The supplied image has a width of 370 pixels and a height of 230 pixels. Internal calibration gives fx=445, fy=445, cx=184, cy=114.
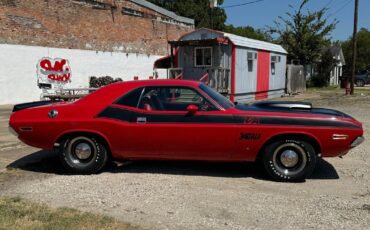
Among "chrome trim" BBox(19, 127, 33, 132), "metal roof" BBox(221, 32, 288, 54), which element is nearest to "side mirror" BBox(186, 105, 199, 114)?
"chrome trim" BBox(19, 127, 33, 132)

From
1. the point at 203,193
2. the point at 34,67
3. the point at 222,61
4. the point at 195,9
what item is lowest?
the point at 203,193

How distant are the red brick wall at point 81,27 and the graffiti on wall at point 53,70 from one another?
33.1 inches

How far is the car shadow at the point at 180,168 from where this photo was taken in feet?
22.6

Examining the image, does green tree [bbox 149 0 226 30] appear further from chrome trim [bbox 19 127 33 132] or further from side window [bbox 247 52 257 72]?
chrome trim [bbox 19 127 33 132]

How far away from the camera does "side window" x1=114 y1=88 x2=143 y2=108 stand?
6707mm

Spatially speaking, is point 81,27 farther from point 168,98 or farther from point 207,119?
point 207,119

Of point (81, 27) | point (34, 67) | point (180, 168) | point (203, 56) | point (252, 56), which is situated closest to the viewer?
point (180, 168)

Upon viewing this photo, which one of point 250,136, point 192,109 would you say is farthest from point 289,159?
point 192,109

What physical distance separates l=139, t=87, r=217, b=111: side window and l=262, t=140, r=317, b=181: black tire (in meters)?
1.29

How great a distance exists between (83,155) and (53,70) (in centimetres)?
1442

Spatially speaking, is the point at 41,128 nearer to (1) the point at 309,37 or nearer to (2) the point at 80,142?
(2) the point at 80,142

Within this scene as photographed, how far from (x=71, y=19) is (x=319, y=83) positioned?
23.9m

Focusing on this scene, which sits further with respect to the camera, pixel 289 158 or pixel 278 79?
pixel 278 79

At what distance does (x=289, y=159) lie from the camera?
21.0 ft
